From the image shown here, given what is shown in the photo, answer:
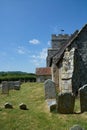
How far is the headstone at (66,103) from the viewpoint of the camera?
15820 mm

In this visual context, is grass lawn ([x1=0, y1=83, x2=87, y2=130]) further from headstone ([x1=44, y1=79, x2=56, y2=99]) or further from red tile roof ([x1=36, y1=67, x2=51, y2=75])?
red tile roof ([x1=36, y1=67, x2=51, y2=75])

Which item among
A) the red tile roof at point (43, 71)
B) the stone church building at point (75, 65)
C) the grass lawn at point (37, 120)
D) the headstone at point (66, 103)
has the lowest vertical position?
the grass lawn at point (37, 120)

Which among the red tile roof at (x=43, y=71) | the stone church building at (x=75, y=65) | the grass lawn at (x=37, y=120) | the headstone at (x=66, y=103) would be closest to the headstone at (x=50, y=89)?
the stone church building at (x=75, y=65)

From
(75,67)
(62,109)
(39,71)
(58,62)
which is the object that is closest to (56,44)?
(39,71)

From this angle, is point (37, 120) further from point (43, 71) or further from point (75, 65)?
point (43, 71)

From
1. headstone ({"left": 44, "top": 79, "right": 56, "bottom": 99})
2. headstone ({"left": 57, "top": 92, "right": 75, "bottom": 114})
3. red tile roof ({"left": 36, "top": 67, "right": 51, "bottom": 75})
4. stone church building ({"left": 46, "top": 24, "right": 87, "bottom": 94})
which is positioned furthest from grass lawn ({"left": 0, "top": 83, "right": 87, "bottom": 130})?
red tile roof ({"left": 36, "top": 67, "right": 51, "bottom": 75})

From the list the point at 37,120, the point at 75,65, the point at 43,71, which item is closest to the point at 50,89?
the point at 75,65

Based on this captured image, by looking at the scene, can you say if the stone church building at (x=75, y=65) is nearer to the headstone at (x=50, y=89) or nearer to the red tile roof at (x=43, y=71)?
the headstone at (x=50, y=89)

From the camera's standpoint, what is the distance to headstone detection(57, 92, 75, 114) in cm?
1582

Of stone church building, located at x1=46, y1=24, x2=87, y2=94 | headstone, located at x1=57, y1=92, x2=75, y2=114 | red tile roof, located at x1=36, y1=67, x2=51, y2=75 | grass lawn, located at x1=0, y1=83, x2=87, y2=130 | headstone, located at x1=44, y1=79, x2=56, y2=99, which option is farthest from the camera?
red tile roof, located at x1=36, y1=67, x2=51, y2=75

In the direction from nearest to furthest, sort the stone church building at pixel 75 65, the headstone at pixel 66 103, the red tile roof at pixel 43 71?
the headstone at pixel 66 103 < the stone church building at pixel 75 65 < the red tile roof at pixel 43 71

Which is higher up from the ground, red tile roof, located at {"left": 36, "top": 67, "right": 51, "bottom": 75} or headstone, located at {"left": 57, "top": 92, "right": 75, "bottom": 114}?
red tile roof, located at {"left": 36, "top": 67, "right": 51, "bottom": 75}

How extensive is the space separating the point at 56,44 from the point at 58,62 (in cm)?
4227

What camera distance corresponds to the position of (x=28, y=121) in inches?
558
